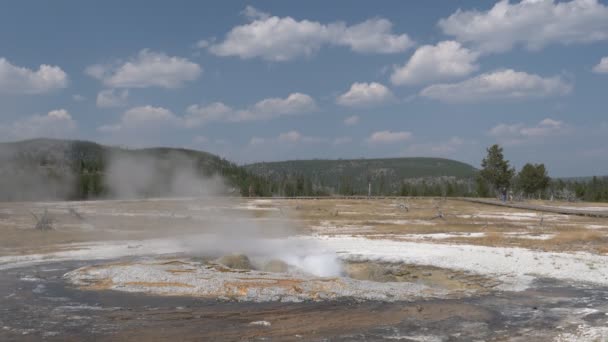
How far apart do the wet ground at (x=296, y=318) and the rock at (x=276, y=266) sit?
6.30 meters

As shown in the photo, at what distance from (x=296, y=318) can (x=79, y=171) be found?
98588 millimetres

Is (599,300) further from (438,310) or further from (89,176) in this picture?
(89,176)

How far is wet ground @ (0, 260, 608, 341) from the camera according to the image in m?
12.3

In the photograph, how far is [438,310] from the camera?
14.9m

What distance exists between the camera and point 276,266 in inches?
877

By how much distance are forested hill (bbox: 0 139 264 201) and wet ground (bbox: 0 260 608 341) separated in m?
50.1

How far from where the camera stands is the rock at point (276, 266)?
22000mm

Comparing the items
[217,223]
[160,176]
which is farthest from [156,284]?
[160,176]

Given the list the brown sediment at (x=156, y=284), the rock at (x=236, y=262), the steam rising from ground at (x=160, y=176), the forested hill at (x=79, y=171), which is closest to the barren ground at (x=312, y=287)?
the brown sediment at (x=156, y=284)

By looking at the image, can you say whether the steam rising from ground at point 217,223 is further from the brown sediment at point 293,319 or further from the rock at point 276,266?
the brown sediment at point 293,319

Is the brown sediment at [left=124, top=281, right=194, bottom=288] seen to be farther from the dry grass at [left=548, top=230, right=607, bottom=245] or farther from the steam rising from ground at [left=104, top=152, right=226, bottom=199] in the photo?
the steam rising from ground at [left=104, top=152, right=226, bottom=199]

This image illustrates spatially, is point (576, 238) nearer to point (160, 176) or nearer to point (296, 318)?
point (296, 318)

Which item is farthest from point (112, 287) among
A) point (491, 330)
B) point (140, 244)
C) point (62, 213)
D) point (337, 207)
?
point (337, 207)

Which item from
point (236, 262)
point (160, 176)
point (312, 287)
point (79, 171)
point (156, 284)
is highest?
point (79, 171)
